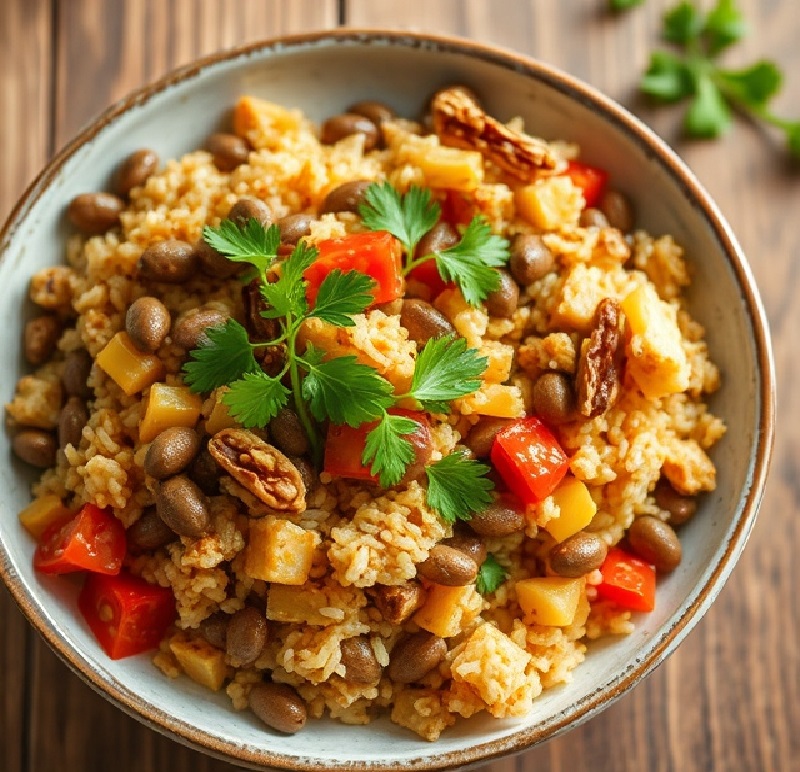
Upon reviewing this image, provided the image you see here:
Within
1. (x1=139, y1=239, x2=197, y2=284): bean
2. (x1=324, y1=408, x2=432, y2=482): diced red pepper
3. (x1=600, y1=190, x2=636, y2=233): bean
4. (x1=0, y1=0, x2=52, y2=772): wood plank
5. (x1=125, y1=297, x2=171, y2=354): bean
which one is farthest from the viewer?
(x1=0, y1=0, x2=52, y2=772): wood plank

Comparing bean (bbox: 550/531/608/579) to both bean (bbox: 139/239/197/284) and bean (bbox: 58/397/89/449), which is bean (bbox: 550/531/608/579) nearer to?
bean (bbox: 139/239/197/284)

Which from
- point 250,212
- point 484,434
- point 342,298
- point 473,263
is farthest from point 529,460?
point 250,212

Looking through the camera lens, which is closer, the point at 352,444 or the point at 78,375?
the point at 352,444

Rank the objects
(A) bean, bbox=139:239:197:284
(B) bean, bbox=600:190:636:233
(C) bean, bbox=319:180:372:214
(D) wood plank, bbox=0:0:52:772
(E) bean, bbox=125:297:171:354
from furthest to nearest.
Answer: (D) wood plank, bbox=0:0:52:772 < (B) bean, bbox=600:190:636:233 < (C) bean, bbox=319:180:372:214 < (A) bean, bbox=139:239:197:284 < (E) bean, bbox=125:297:171:354

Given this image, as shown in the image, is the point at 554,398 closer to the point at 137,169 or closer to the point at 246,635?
the point at 246,635

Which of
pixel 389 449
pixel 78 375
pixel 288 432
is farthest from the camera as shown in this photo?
pixel 78 375

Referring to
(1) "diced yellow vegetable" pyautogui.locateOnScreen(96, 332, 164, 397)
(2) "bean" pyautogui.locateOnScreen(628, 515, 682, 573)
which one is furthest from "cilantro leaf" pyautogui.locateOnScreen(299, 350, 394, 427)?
(2) "bean" pyautogui.locateOnScreen(628, 515, 682, 573)
